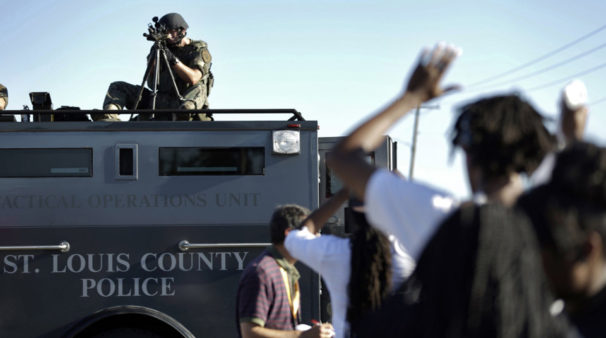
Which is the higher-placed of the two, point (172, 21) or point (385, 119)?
point (172, 21)

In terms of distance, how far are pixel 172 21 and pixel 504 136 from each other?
5142 mm

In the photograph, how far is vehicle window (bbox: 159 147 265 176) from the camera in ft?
17.9

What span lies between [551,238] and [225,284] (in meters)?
4.15

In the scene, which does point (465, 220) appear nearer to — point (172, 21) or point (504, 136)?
point (504, 136)

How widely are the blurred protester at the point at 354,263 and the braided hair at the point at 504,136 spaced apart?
36.5 inches

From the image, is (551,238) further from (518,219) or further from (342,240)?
(342,240)

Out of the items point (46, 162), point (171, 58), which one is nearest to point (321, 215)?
point (46, 162)

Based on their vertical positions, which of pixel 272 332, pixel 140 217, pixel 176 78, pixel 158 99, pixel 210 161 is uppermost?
pixel 176 78

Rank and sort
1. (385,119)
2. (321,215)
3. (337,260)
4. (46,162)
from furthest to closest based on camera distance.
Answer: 1. (46,162)
2. (321,215)
3. (337,260)
4. (385,119)

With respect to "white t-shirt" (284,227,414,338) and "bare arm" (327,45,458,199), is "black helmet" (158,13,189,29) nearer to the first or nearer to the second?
"white t-shirt" (284,227,414,338)

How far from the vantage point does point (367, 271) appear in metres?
2.54

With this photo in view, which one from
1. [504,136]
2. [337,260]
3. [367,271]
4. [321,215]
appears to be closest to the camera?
[504,136]

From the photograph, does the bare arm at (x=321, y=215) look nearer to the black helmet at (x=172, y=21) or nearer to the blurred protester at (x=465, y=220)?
the blurred protester at (x=465, y=220)

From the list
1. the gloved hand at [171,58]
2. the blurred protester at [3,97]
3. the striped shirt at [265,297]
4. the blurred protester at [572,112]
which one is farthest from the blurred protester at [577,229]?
the blurred protester at [3,97]
